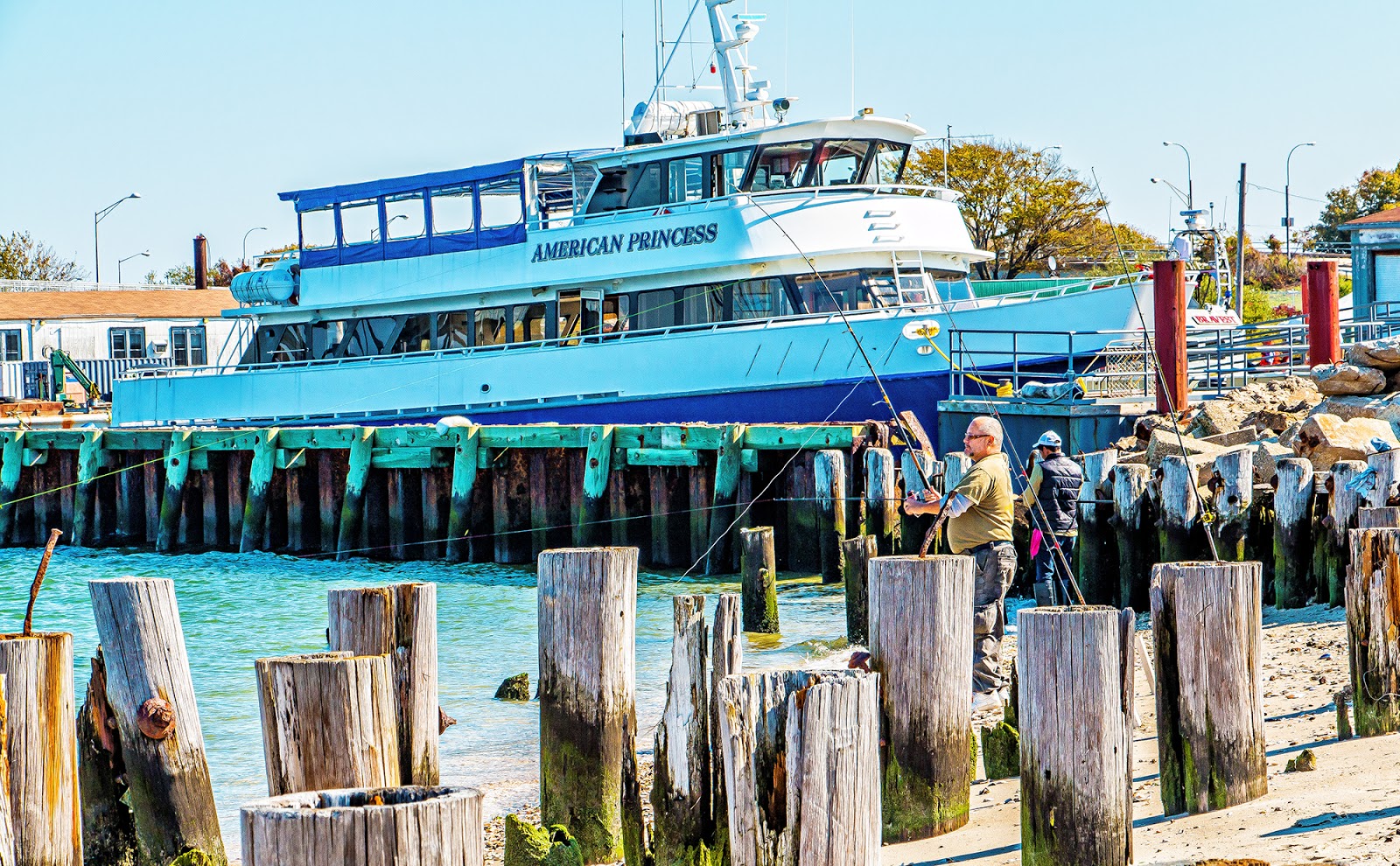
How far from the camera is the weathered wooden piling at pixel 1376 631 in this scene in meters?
6.23

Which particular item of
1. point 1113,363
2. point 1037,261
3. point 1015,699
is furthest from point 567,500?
point 1037,261

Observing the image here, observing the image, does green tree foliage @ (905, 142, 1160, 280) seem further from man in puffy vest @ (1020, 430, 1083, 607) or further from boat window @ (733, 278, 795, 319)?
man in puffy vest @ (1020, 430, 1083, 607)

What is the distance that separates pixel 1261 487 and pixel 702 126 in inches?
503

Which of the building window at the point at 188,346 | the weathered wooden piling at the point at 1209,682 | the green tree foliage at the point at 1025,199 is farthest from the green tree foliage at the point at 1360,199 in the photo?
the weathered wooden piling at the point at 1209,682

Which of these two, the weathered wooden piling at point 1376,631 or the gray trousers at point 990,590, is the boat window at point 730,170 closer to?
the gray trousers at point 990,590

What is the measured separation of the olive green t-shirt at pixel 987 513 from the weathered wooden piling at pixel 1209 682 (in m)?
1.98

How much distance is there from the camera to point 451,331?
22672mm

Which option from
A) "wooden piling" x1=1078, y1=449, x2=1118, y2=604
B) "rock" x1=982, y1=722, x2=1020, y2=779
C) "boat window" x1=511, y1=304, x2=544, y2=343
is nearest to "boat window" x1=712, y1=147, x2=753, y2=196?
"boat window" x1=511, y1=304, x2=544, y2=343

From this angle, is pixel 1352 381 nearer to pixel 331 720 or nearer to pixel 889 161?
pixel 889 161

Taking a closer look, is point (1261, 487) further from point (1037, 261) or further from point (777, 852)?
point (1037, 261)

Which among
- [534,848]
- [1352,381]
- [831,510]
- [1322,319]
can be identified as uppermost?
[1322,319]

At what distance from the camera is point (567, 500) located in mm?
17328

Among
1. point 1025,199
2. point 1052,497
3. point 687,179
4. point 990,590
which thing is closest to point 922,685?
point 990,590

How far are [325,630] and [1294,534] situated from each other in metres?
8.84
